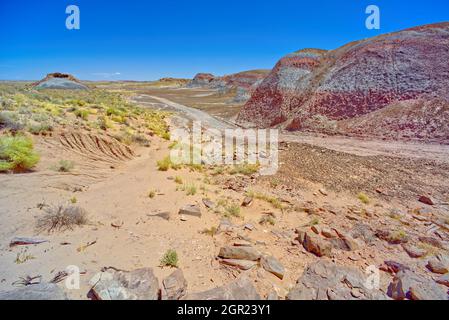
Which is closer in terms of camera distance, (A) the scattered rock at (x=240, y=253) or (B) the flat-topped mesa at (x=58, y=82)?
(A) the scattered rock at (x=240, y=253)

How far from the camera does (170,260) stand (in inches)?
165

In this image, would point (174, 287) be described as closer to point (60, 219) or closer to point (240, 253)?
point (240, 253)

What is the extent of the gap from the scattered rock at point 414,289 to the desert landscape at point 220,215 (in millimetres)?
18

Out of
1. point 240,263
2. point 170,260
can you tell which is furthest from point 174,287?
point 240,263

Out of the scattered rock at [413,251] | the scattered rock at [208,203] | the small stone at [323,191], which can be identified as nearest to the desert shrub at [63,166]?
the scattered rock at [208,203]

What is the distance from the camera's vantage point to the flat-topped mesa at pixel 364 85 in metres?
16.2

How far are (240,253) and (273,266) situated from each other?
2.04 feet

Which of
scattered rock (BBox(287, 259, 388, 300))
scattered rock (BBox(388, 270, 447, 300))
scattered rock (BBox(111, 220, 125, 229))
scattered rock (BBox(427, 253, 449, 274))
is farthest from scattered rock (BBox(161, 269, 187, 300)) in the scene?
scattered rock (BBox(427, 253, 449, 274))

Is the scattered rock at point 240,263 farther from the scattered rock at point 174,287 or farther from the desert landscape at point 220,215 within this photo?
the scattered rock at point 174,287

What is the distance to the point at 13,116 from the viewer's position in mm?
9719
